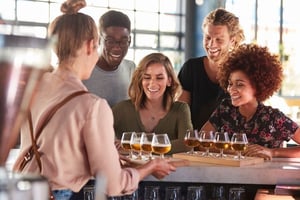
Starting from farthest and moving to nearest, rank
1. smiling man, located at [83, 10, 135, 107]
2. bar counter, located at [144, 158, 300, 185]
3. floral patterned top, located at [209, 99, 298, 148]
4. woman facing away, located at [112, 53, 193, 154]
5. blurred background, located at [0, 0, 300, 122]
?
1. blurred background, located at [0, 0, 300, 122]
2. smiling man, located at [83, 10, 135, 107]
3. woman facing away, located at [112, 53, 193, 154]
4. floral patterned top, located at [209, 99, 298, 148]
5. bar counter, located at [144, 158, 300, 185]

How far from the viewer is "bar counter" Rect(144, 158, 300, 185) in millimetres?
2746

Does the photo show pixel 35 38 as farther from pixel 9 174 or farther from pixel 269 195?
pixel 269 195

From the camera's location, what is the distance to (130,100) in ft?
12.4

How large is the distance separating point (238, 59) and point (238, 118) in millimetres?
359

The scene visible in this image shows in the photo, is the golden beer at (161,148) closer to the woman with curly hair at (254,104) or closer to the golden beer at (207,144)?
the golden beer at (207,144)

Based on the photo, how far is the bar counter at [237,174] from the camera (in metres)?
2.75

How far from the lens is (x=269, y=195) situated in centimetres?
270

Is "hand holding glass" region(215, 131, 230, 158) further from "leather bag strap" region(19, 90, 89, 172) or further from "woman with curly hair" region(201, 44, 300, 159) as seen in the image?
"leather bag strap" region(19, 90, 89, 172)

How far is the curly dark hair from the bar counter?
741mm

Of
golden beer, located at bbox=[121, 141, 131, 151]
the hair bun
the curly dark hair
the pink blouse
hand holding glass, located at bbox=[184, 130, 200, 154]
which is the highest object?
the hair bun

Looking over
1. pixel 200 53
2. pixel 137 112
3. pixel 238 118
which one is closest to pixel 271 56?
pixel 238 118

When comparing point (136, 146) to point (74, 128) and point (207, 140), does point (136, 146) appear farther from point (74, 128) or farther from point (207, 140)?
point (74, 128)

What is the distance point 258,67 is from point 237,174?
34.3 inches

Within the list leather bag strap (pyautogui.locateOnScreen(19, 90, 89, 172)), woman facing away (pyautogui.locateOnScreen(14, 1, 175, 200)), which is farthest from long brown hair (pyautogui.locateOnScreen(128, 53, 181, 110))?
Answer: leather bag strap (pyautogui.locateOnScreen(19, 90, 89, 172))
